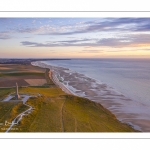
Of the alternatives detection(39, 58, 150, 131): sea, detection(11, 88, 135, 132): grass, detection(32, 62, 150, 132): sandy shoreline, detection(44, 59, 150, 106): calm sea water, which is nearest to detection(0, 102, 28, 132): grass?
detection(11, 88, 135, 132): grass

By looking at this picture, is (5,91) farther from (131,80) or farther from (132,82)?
(131,80)

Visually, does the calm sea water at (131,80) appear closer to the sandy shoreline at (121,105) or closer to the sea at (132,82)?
the sea at (132,82)

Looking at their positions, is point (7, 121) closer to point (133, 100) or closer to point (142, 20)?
point (142, 20)

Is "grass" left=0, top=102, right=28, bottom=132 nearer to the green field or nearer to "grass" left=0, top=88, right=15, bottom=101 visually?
the green field

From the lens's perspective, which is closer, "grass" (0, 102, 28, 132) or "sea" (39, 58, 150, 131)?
"grass" (0, 102, 28, 132)

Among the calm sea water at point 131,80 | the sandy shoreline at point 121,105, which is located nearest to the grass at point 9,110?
the sandy shoreline at point 121,105

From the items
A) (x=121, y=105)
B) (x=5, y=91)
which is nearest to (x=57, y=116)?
(x=5, y=91)

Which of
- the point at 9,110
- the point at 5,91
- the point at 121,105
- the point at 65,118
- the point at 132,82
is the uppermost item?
the point at 5,91

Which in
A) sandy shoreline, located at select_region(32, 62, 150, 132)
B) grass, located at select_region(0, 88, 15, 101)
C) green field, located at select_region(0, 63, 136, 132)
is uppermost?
grass, located at select_region(0, 88, 15, 101)
